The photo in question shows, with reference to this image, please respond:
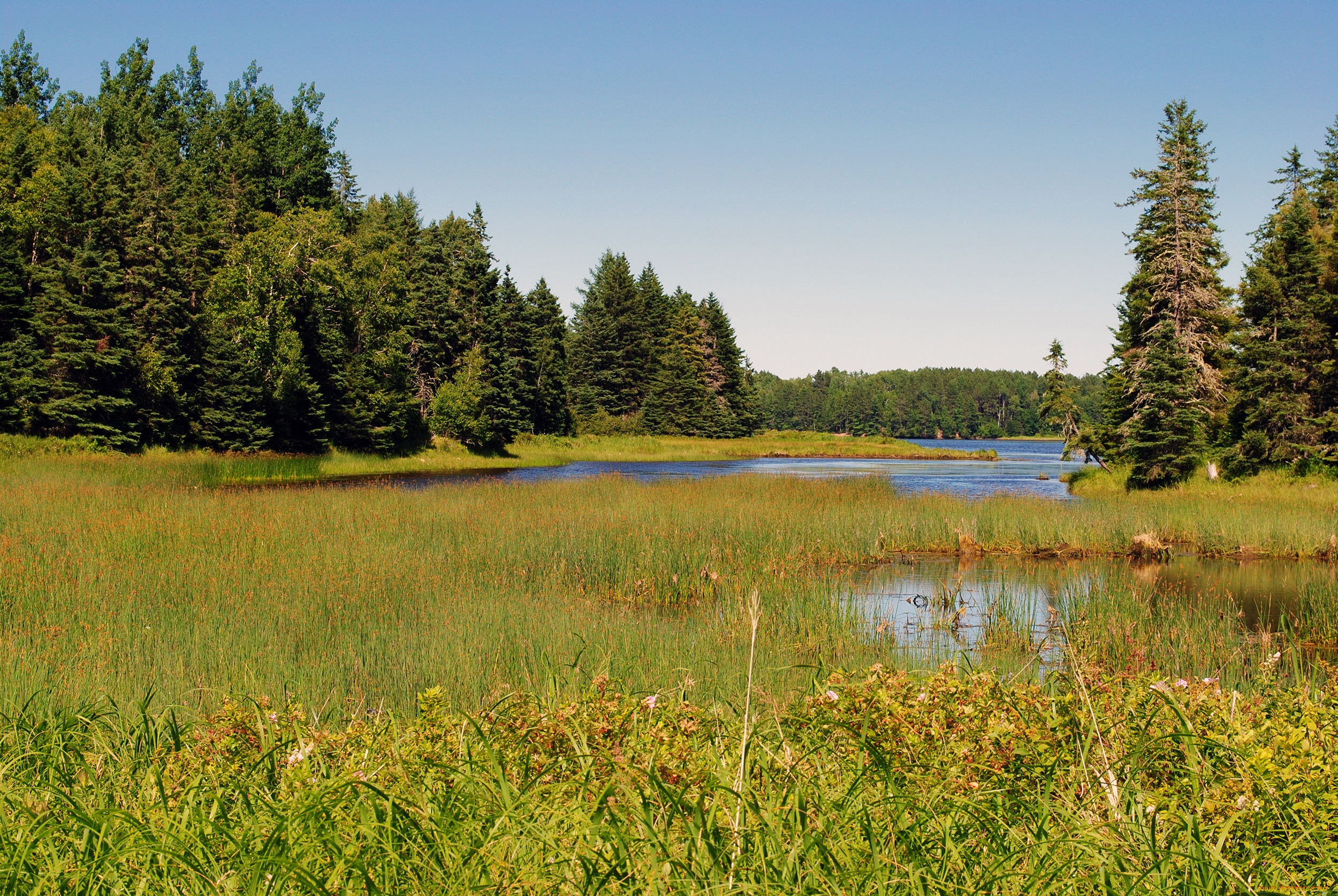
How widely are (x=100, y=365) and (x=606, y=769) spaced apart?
35433 mm

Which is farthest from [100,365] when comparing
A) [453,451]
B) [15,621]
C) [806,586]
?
[806,586]

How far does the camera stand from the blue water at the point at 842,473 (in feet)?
96.8

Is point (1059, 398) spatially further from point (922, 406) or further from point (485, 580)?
point (922, 406)

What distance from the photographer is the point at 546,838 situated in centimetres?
262

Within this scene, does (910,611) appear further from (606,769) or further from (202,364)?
(202,364)

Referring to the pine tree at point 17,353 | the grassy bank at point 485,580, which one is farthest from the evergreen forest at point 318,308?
the grassy bank at point 485,580

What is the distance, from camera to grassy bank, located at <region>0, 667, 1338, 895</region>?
2668mm

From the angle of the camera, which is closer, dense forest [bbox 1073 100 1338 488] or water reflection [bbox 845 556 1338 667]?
water reflection [bbox 845 556 1338 667]

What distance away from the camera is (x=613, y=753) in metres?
3.53

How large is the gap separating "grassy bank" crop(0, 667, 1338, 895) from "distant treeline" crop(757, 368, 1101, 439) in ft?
454

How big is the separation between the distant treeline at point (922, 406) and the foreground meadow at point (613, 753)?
135 metres

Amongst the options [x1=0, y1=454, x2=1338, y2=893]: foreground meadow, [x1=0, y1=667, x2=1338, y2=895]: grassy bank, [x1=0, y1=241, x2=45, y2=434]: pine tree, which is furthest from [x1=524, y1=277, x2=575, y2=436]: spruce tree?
[x1=0, y1=667, x2=1338, y2=895]: grassy bank

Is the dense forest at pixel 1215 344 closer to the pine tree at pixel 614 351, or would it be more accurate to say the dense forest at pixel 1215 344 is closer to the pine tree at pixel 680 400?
the pine tree at pixel 680 400

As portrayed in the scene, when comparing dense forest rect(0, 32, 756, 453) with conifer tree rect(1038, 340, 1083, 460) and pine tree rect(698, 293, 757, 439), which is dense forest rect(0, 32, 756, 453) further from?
conifer tree rect(1038, 340, 1083, 460)
